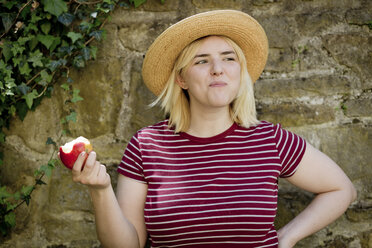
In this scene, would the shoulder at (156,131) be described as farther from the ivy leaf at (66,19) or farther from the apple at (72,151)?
the ivy leaf at (66,19)

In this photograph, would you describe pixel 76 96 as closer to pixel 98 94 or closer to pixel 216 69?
pixel 98 94

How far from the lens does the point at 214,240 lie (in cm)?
179

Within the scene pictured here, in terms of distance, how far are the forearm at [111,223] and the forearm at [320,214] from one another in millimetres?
709

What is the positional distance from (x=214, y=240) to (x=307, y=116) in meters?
0.86

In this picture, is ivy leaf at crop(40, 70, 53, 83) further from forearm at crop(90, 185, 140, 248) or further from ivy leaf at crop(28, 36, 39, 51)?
forearm at crop(90, 185, 140, 248)

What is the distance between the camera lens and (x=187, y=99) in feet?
6.97

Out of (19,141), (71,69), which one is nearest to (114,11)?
(71,69)

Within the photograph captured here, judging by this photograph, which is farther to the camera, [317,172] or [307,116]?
[307,116]

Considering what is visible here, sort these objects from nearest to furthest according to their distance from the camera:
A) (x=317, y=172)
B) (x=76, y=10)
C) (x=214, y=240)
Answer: (x=214, y=240) < (x=317, y=172) < (x=76, y=10)

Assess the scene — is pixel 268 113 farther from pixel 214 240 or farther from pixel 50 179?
pixel 50 179

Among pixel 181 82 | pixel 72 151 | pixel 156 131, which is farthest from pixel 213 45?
pixel 72 151

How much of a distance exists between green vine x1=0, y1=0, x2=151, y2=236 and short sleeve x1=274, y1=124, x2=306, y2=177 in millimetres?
1006

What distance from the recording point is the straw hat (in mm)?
1827

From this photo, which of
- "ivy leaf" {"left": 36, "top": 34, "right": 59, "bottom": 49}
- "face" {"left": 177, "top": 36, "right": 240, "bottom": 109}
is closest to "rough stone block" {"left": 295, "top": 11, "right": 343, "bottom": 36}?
"face" {"left": 177, "top": 36, "right": 240, "bottom": 109}
